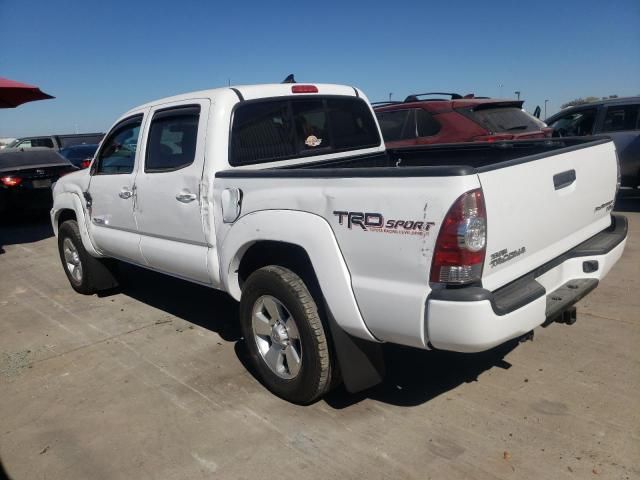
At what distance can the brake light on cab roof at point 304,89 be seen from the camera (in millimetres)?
4250

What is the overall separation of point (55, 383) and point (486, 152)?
360 cm

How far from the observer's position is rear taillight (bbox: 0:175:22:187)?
34.3ft

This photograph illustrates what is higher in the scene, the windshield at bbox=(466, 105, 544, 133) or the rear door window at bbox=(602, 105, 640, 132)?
the windshield at bbox=(466, 105, 544, 133)

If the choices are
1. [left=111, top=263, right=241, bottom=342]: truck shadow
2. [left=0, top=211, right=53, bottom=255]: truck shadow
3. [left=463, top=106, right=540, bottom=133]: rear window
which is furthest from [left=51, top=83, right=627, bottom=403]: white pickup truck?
[left=0, top=211, right=53, bottom=255]: truck shadow

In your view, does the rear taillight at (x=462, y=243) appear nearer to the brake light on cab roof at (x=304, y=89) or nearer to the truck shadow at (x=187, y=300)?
the brake light on cab roof at (x=304, y=89)

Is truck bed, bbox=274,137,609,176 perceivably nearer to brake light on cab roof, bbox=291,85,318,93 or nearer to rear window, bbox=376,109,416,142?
brake light on cab roof, bbox=291,85,318,93

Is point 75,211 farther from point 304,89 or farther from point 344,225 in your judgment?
point 344,225

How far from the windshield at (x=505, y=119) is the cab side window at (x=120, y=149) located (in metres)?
4.55

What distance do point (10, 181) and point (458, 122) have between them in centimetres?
829

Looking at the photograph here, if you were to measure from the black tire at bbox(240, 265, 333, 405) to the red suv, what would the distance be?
4.76m

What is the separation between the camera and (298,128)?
13.9 ft

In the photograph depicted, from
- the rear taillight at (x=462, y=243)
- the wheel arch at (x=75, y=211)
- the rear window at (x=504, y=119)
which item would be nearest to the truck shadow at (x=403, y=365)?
the wheel arch at (x=75, y=211)

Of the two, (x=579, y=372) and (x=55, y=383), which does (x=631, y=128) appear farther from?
(x=55, y=383)

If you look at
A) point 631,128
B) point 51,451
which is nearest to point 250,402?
point 51,451
